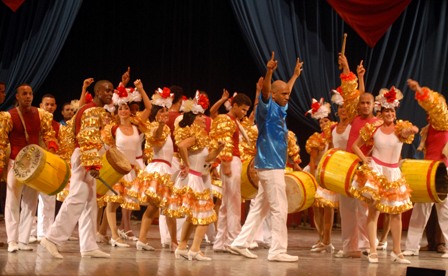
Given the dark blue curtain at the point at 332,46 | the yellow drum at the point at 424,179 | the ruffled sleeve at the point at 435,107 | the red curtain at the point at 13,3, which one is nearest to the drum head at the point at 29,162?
the yellow drum at the point at 424,179

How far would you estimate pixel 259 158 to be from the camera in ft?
27.8

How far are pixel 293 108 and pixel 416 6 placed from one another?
2.70 m

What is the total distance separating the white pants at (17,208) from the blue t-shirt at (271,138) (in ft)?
7.81

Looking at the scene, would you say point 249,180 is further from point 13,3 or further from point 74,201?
point 13,3

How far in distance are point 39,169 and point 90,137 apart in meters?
0.64

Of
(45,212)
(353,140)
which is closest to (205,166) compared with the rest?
(353,140)

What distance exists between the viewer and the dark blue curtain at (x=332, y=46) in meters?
13.6

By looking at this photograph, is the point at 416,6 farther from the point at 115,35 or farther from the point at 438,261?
the point at 438,261

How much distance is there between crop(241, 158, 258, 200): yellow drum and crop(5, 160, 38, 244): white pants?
2.40m

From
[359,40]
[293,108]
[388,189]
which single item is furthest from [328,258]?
[359,40]

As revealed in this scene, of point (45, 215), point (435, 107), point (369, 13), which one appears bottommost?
point (45, 215)

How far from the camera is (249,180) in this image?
9.91 meters

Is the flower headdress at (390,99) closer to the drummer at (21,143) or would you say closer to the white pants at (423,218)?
the white pants at (423,218)

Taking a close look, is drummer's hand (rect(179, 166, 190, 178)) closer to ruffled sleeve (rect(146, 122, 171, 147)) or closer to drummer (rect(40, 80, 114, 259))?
ruffled sleeve (rect(146, 122, 171, 147))
